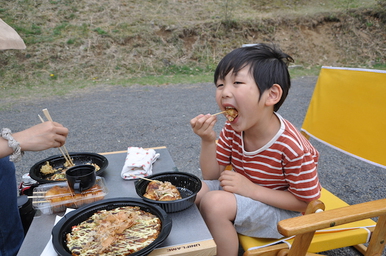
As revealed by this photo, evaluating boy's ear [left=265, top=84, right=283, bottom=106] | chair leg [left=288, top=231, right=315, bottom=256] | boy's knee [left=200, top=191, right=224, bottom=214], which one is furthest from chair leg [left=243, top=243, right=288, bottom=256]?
boy's ear [left=265, top=84, right=283, bottom=106]

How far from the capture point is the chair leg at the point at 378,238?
4.86 feet

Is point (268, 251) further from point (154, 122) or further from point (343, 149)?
point (154, 122)

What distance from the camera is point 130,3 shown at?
11.9 m

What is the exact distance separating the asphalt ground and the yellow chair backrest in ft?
2.77

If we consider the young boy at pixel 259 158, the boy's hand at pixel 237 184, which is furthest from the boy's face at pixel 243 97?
the boy's hand at pixel 237 184

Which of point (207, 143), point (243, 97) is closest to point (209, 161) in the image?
point (207, 143)

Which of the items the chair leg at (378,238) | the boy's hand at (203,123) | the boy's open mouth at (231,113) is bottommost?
the chair leg at (378,238)

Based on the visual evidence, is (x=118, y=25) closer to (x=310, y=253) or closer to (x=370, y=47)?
(x=370, y=47)

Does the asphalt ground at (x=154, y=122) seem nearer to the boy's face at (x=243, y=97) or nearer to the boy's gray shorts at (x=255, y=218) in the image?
the boy's gray shorts at (x=255, y=218)

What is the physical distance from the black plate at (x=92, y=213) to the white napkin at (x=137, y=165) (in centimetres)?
31

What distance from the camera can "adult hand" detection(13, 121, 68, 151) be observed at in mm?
1461

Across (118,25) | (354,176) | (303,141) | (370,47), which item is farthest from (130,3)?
(303,141)

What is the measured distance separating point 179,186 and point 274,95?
2.44 feet

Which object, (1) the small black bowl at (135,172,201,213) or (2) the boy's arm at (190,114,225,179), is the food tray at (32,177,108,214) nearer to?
(1) the small black bowl at (135,172,201,213)
